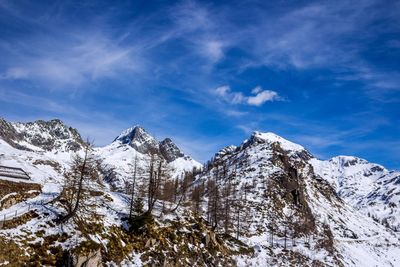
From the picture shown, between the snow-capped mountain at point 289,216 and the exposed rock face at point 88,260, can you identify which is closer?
the exposed rock face at point 88,260

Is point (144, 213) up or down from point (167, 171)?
down

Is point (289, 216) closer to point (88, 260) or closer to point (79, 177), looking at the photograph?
point (79, 177)

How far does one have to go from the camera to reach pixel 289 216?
124 meters

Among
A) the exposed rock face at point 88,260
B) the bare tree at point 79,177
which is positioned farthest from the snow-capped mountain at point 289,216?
the exposed rock face at point 88,260

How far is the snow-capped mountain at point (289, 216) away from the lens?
95250mm

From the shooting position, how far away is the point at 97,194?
5775 centimetres

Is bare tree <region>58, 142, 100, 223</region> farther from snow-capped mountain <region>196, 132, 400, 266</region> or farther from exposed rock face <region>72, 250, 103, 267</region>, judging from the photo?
snow-capped mountain <region>196, 132, 400, 266</region>

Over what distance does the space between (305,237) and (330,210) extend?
62986mm

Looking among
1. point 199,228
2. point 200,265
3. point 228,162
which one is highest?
point 228,162

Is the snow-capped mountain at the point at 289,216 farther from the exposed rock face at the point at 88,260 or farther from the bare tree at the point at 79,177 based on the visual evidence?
the exposed rock face at the point at 88,260

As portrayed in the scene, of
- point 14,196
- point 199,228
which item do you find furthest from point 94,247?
point 199,228

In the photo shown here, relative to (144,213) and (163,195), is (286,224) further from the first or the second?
(144,213)

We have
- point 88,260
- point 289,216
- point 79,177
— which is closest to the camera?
point 88,260

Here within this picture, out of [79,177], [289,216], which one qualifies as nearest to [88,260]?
[79,177]
